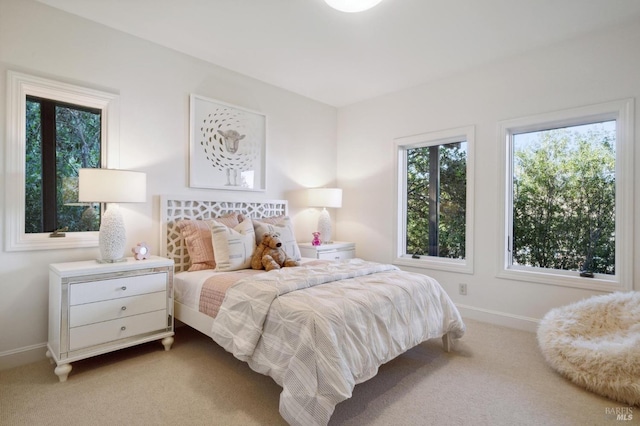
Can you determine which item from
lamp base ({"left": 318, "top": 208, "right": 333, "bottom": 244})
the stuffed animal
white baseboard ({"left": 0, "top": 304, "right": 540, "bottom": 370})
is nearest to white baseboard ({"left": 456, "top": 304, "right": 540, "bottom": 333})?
white baseboard ({"left": 0, "top": 304, "right": 540, "bottom": 370})

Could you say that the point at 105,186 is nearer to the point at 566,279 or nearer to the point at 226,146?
the point at 226,146

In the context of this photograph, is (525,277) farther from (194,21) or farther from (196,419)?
(194,21)

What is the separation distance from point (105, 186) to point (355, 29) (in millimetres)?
2313

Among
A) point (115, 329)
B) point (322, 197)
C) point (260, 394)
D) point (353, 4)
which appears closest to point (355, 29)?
point (353, 4)

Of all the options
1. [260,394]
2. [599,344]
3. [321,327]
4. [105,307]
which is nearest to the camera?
[321,327]

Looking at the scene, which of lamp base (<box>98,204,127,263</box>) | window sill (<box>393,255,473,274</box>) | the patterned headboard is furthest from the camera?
window sill (<box>393,255,473,274</box>)

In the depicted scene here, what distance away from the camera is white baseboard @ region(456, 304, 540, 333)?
317 centimetres

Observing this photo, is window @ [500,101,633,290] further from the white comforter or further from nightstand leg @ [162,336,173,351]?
nightstand leg @ [162,336,173,351]

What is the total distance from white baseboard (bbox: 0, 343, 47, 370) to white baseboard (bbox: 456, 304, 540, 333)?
3.79 meters

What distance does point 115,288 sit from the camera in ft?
7.82

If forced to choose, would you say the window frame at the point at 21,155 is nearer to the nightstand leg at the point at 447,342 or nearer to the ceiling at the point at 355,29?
the ceiling at the point at 355,29

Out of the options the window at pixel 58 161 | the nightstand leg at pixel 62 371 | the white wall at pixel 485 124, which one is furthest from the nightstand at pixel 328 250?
the nightstand leg at pixel 62 371

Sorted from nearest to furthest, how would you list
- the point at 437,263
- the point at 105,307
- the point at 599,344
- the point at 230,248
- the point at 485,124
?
the point at 599,344
the point at 105,307
the point at 230,248
the point at 485,124
the point at 437,263

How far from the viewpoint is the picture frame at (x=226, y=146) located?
334cm
